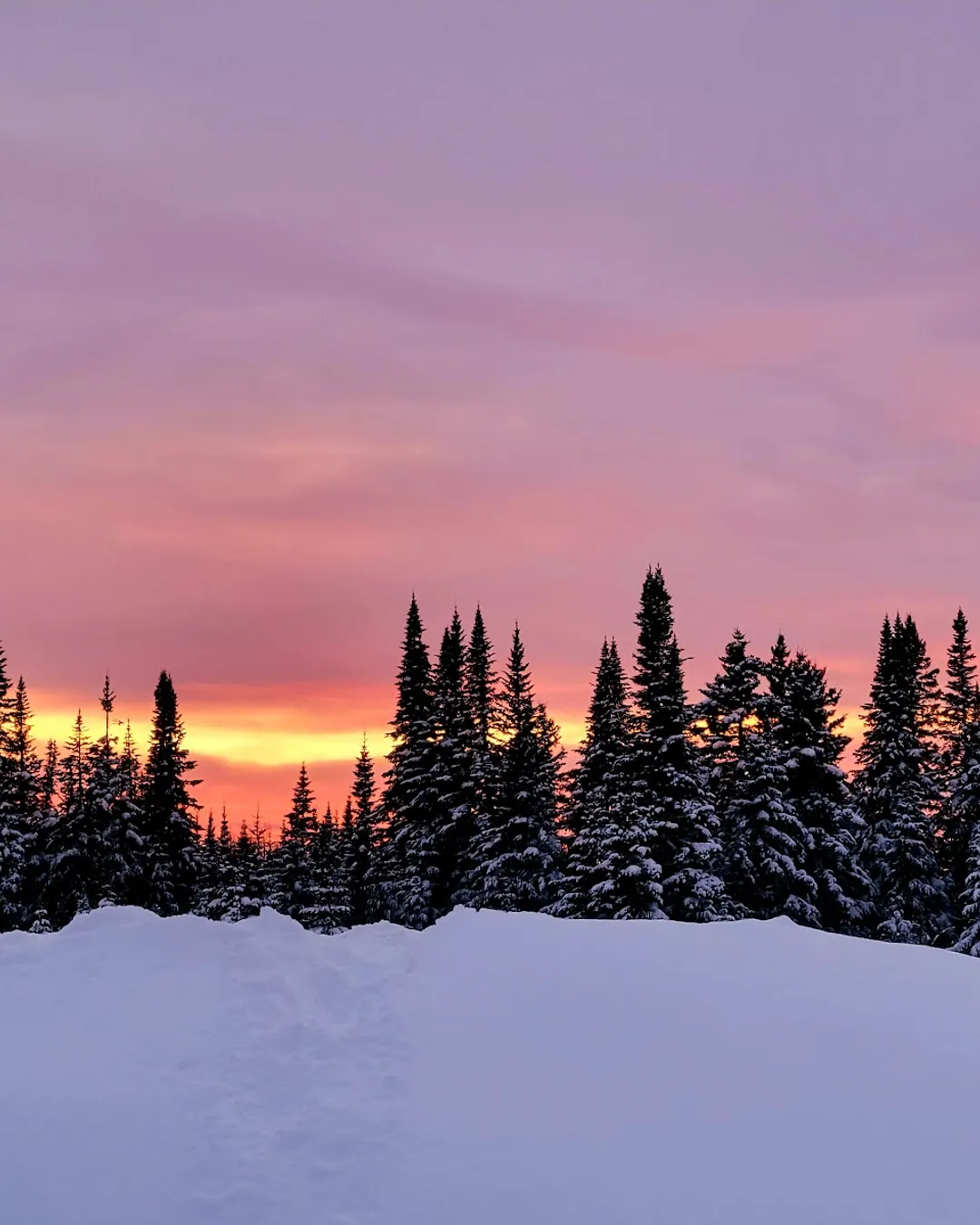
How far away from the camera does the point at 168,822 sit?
55219 mm

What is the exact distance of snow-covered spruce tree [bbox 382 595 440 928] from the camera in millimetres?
43781

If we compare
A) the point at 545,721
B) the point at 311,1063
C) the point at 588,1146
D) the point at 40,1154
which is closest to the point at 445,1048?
the point at 311,1063

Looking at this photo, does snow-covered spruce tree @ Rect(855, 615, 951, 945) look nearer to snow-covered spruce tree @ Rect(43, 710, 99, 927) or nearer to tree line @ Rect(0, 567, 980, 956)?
tree line @ Rect(0, 567, 980, 956)

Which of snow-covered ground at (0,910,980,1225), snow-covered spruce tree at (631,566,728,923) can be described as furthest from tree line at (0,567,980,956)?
snow-covered ground at (0,910,980,1225)

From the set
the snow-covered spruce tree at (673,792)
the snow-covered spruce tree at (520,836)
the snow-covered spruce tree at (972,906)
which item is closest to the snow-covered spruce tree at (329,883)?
the snow-covered spruce tree at (520,836)

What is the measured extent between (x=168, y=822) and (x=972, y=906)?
128ft

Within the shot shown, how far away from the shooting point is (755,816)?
123 feet

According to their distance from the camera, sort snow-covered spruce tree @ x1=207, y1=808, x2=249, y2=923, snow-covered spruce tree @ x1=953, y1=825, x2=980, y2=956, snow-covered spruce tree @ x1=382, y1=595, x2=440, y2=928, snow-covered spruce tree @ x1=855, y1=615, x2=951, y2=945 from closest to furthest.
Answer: snow-covered spruce tree @ x1=953, y1=825, x2=980, y2=956 < snow-covered spruce tree @ x1=855, y1=615, x2=951, y2=945 < snow-covered spruce tree @ x1=382, y1=595, x2=440, y2=928 < snow-covered spruce tree @ x1=207, y1=808, x2=249, y2=923

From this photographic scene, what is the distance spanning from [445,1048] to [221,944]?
4.43m

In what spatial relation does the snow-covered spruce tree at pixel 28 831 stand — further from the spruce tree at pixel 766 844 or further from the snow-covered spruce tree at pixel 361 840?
the spruce tree at pixel 766 844

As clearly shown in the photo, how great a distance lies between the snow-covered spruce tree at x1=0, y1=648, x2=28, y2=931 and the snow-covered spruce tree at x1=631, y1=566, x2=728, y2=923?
29032 millimetres

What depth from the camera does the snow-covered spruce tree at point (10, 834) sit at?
4662cm

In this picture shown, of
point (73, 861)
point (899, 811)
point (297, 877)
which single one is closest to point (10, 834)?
point (73, 861)

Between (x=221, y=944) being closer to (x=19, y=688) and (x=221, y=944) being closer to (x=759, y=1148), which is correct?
(x=759, y=1148)
